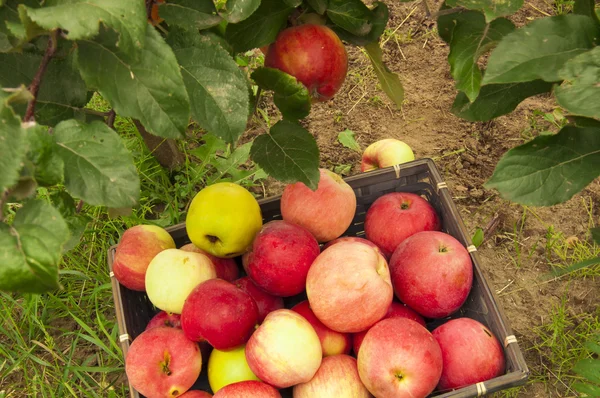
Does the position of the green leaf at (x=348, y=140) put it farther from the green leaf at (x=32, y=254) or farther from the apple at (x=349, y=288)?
the green leaf at (x=32, y=254)

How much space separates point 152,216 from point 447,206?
115 centimetres

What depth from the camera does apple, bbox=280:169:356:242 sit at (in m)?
1.50

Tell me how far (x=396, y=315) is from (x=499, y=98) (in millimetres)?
573

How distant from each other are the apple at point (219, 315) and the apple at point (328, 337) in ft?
0.43

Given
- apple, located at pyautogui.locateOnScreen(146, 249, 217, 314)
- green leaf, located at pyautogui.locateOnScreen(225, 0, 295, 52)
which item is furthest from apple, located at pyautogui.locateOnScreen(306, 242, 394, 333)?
green leaf, located at pyautogui.locateOnScreen(225, 0, 295, 52)

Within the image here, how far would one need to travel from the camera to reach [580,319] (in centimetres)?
182

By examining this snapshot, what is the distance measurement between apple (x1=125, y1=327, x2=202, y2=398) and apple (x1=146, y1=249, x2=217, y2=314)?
9cm

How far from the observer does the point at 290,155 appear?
3.92ft

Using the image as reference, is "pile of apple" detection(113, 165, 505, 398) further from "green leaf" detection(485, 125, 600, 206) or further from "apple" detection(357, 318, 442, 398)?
"green leaf" detection(485, 125, 600, 206)

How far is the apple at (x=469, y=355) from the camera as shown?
1.27 metres

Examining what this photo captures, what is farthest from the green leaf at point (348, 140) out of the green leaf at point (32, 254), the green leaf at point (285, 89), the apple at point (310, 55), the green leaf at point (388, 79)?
the green leaf at point (32, 254)

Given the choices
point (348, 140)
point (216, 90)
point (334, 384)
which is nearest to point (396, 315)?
point (334, 384)

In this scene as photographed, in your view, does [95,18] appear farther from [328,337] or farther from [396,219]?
[396,219]

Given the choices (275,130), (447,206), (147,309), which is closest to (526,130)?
(447,206)
